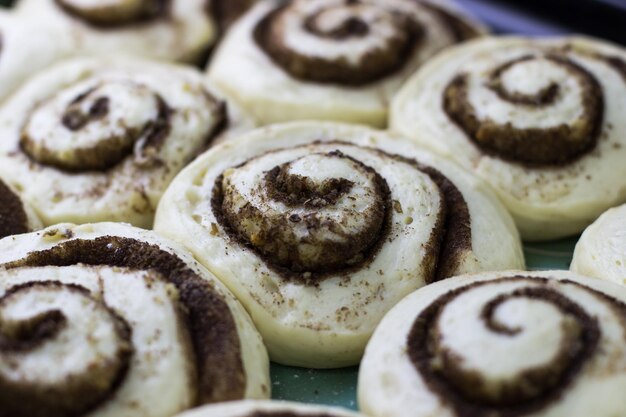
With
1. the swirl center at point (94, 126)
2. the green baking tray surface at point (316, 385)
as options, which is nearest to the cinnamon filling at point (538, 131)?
the green baking tray surface at point (316, 385)

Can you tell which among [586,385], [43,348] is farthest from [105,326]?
[586,385]

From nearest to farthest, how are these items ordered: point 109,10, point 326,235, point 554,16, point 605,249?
point 326,235 → point 605,249 → point 109,10 → point 554,16

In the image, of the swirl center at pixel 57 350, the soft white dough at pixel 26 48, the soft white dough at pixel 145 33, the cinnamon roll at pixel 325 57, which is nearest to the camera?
the swirl center at pixel 57 350

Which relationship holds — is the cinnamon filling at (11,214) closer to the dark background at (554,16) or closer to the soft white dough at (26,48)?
the soft white dough at (26,48)

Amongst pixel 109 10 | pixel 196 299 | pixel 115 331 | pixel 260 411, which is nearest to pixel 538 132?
pixel 196 299

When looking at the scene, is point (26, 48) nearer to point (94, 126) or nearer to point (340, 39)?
point (94, 126)

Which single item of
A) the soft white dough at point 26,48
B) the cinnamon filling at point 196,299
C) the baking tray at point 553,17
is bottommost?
the soft white dough at point 26,48

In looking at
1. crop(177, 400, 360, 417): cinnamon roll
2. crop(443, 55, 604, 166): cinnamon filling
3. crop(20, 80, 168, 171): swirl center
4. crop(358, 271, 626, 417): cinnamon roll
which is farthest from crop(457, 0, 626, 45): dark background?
crop(177, 400, 360, 417): cinnamon roll
